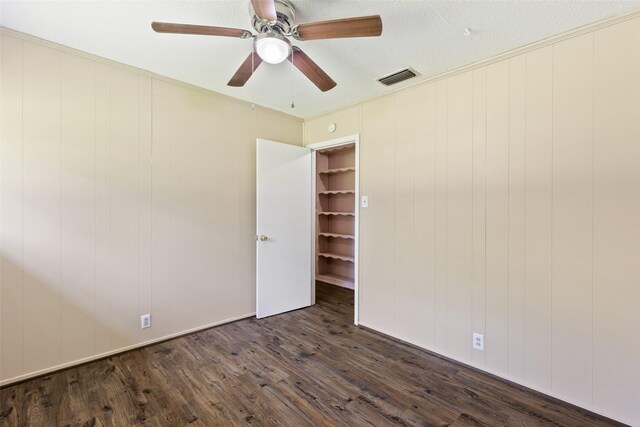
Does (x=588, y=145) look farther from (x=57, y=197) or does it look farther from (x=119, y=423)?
(x=57, y=197)

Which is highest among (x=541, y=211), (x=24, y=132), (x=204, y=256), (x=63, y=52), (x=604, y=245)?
(x=63, y=52)

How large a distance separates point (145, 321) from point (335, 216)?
11.1 feet

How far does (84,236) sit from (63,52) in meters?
1.45

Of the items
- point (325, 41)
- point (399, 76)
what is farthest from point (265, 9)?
point (399, 76)

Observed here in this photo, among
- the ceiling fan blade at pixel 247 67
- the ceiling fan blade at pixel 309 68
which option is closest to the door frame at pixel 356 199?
the ceiling fan blade at pixel 309 68

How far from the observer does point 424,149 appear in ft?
8.92

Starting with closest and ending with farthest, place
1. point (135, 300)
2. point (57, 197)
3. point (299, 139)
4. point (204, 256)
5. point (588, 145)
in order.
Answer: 1. point (588, 145)
2. point (57, 197)
3. point (135, 300)
4. point (204, 256)
5. point (299, 139)

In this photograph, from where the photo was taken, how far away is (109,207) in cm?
248

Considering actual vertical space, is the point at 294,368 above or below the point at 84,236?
below

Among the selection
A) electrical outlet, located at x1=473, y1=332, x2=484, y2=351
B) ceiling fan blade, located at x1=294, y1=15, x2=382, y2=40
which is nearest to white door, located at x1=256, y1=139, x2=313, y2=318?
ceiling fan blade, located at x1=294, y1=15, x2=382, y2=40

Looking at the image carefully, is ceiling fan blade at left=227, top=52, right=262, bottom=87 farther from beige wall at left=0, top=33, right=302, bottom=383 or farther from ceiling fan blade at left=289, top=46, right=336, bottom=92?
beige wall at left=0, top=33, right=302, bottom=383

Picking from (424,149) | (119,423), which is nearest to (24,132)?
(119,423)

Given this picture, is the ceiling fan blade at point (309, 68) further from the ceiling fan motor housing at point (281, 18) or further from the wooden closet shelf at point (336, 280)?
the wooden closet shelf at point (336, 280)

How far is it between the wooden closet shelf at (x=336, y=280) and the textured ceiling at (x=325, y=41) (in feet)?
10.4
